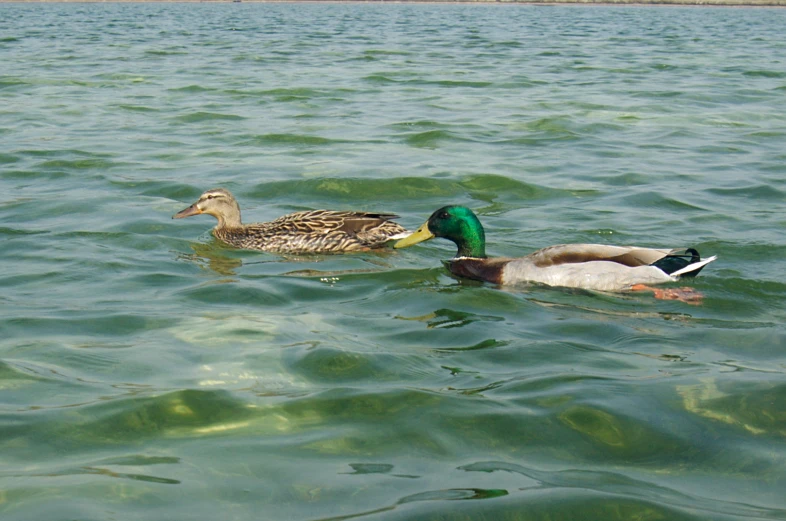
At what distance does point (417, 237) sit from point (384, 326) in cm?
208

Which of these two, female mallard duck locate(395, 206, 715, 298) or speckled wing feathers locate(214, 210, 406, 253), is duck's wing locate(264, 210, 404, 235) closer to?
speckled wing feathers locate(214, 210, 406, 253)

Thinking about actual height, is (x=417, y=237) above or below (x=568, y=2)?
above

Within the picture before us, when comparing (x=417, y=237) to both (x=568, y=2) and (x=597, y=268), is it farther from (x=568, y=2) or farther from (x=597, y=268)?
(x=568, y=2)

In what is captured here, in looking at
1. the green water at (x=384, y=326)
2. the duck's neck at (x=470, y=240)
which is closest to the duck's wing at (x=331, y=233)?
the green water at (x=384, y=326)

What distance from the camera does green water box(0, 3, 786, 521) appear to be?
5.13 m

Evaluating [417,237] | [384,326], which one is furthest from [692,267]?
[384,326]

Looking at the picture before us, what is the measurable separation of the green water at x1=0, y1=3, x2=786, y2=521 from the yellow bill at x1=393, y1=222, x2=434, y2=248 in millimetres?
256

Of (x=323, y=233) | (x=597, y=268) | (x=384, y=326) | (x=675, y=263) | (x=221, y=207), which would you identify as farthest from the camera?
(x=221, y=207)

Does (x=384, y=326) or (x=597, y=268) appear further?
(x=597, y=268)

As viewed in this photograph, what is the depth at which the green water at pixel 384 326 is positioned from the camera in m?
5.13

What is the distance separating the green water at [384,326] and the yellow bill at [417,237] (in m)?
0.26

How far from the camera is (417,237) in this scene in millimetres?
9805

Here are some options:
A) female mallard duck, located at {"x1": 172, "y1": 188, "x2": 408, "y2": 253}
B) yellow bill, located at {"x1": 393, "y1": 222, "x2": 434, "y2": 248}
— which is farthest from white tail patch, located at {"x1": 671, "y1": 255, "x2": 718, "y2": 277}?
female mallard duck, located at {"x1": 172, "y1": 188, "x2": 408, "y2": 253}

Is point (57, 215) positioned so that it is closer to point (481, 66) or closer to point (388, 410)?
point (388, 410)
